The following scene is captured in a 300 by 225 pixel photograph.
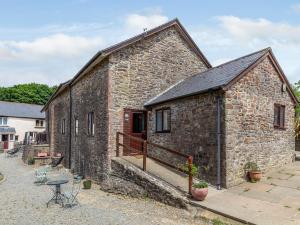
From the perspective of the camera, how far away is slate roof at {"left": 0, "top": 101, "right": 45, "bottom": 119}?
49.2 metres

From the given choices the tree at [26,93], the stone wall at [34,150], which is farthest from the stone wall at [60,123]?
the tree at [26,93]

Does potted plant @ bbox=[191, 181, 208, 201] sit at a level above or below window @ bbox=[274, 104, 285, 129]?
below

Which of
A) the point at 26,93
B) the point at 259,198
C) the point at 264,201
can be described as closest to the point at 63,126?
the point at 259,198

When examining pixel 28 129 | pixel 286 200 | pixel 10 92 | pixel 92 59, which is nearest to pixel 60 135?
pixel 92 59

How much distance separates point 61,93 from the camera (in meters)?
26.4

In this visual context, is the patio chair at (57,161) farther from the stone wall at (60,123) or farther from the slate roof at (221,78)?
the slate roof at (221,78)

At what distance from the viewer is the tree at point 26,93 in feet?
224

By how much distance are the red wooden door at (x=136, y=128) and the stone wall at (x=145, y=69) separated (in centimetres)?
39

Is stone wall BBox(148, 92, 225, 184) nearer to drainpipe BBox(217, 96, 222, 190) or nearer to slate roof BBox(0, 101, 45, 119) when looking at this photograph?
drainpipe BBox(217, 96, 222, 190)

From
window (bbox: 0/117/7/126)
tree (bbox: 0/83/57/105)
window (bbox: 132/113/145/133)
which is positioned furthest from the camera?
tree (bbox: 0/83/57/105)

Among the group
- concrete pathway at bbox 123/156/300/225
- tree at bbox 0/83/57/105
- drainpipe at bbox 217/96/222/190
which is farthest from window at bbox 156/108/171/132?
tree at bbox 0/83/57/105

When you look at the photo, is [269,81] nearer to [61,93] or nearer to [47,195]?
[47,195]

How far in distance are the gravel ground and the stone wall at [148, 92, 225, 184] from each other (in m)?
2.76

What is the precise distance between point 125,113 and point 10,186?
7.85 m
